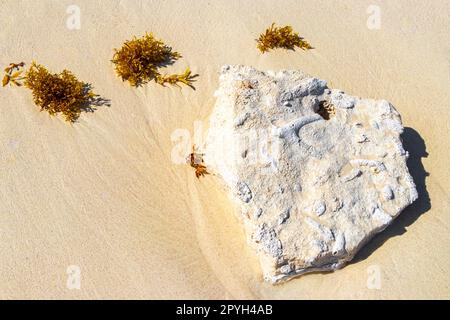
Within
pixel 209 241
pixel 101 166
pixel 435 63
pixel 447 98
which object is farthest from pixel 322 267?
pixel 435 63

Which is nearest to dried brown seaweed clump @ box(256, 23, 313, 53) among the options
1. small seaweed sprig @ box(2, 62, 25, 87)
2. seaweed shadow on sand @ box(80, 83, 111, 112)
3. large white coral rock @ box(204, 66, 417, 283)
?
large white coral rock @ box(204, 66, 417, 283)

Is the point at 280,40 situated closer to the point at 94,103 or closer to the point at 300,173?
the point at 300,173

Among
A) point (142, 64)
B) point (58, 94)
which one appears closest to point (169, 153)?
point (142, 64)

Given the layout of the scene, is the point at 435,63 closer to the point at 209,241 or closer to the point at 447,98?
the point at 447,98

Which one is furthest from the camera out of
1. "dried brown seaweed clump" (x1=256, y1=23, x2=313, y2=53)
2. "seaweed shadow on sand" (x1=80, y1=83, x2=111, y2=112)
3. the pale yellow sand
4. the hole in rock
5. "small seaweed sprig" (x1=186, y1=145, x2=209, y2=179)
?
"dried brown seaweed clump" (x1=256, y1=23, x2=313, y2=53)

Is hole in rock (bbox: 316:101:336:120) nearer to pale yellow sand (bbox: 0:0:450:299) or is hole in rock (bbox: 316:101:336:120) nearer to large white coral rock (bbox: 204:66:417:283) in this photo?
large white coral rock (bbox: 204:66:417:283)

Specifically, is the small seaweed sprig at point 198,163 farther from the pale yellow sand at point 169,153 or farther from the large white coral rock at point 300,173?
the large white coral rock at point 300,173
